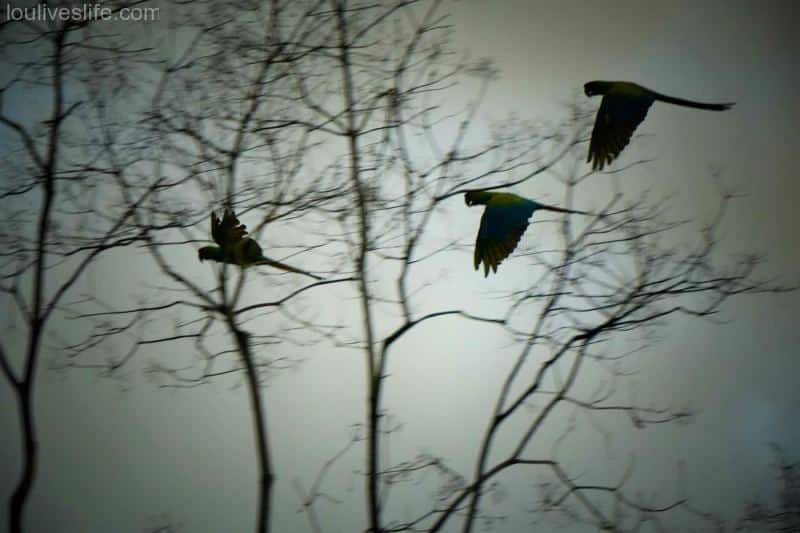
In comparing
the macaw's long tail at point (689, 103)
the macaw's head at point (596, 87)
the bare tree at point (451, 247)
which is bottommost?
the bare tree at point (451, 247)

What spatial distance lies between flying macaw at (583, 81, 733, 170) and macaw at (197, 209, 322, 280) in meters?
0.68

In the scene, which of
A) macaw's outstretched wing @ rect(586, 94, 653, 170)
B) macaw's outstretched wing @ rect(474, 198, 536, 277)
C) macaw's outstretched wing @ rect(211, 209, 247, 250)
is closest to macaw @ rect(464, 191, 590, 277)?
macaw's outstretched wing @ rect(474, 198, 536, 277)

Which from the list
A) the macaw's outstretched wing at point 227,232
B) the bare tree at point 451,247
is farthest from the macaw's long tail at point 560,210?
the macaw's outstretched wing at point 227,232

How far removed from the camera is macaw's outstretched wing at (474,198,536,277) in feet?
5.10

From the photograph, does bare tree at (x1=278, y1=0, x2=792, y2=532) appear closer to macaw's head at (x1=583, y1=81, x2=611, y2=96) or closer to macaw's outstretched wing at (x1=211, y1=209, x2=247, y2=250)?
macaw's head at (x1=583, y1=81, x2=611, y2=96)

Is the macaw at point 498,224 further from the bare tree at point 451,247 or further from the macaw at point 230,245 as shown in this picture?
the macaw at point 230,245

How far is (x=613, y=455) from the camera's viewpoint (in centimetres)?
163

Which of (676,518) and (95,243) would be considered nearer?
(95,243)

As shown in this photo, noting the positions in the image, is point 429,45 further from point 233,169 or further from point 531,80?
point 233,169

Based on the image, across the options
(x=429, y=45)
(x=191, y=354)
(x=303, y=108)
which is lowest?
(x=191, y=354)

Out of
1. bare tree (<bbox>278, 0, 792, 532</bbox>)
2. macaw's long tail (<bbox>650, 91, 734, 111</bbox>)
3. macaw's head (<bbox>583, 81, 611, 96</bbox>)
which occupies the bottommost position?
bare tree (<bbox>278, 0, 792, 532</bbox>)

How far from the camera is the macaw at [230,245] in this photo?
1.50 m

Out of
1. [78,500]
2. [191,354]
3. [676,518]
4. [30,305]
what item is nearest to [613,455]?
[676,518]

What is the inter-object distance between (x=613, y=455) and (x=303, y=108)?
0.91 metres
